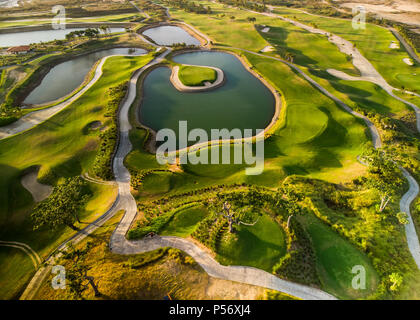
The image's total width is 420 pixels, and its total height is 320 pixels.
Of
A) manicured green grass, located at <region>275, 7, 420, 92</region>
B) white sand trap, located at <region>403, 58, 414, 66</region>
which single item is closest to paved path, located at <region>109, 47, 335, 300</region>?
manicured green grass, located at <region>275, 7, 420, 92</region>

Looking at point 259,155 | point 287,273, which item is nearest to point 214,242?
point 287,273

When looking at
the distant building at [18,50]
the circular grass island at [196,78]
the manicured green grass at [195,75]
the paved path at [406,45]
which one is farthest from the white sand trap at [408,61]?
the distant building at [18,50]

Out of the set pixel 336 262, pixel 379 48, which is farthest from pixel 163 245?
pixel 379 48

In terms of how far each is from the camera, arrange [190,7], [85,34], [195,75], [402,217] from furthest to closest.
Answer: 1. [190,7]
2. [85,34]
3. [195,75]
4. [402,217]

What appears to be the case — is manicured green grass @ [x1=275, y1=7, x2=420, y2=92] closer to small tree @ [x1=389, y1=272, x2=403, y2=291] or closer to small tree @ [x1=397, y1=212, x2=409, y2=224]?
small tree @ [x1=397, y1=212, x2=409, y2=224]

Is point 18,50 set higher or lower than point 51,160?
higher

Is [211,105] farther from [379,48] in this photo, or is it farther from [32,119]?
[379,48]

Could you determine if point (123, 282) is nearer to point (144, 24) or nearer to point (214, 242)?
point (214, 242)
